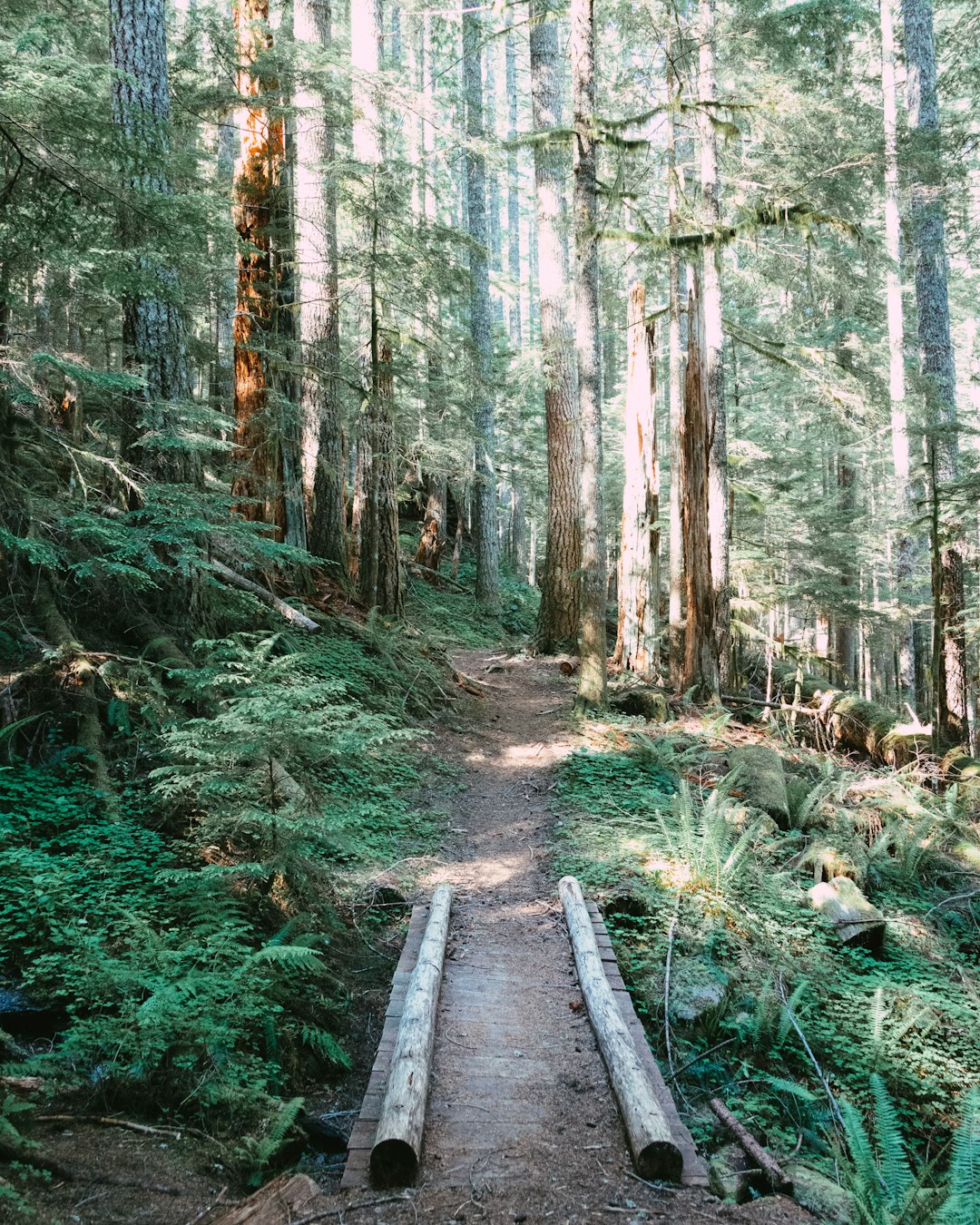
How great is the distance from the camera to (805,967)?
5418 mm

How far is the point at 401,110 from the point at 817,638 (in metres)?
21.8

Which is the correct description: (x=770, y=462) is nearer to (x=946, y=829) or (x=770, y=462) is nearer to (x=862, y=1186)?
(x=946, y=829)

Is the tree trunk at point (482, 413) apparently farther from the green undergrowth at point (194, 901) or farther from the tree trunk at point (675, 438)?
the green undergrowth at point (194, 901)

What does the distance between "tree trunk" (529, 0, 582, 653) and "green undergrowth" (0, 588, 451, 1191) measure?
721 centimetres

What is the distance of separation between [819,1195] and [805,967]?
2118 mm

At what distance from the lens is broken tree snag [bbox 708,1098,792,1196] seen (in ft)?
11.3

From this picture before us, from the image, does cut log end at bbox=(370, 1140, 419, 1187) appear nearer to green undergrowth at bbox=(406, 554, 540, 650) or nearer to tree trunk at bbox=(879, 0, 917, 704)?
green undergrowth at bbox=(406, 554, 540, 650)

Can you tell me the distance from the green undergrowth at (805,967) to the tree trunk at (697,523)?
345cm

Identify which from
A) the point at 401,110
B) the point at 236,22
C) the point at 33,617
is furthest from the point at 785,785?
the point at 236,22

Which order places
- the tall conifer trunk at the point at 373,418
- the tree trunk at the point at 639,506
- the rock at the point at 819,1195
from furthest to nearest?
the tree trunk at the point at 639,506 < the tall conifer trunk at the point at 373,418 < the rock at the point at 819,1195

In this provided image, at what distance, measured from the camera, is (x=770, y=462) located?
1850 cm

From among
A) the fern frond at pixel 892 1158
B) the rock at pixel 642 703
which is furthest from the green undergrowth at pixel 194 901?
the rock at pixel 642 703

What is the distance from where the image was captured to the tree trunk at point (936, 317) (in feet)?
37.3

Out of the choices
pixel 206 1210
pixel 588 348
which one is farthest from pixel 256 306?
pixel 206 1210
